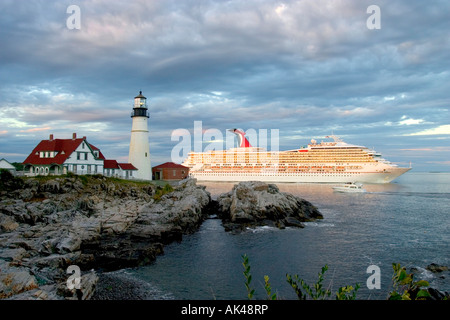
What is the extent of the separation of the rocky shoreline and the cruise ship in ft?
156

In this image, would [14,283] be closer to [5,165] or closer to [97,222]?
[97,222]

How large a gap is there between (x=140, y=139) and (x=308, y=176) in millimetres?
49866

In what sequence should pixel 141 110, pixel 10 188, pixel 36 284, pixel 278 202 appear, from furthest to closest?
pixel 141 110 < pixel 278 202 < pixel 10 188 < pixel 36 284

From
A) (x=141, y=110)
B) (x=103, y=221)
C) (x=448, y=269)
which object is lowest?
(x=448, y=269)

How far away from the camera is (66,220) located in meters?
20.2

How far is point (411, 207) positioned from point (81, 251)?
109ft

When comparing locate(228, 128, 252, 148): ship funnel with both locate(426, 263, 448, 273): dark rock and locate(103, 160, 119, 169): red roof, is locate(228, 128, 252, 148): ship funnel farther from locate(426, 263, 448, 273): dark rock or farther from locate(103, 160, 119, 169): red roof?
locate(426, 263, 448, 273): dark rock

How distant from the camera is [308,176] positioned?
78.6 m

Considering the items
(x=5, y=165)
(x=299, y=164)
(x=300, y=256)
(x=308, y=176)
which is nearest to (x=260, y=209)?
(x=300, y=256)

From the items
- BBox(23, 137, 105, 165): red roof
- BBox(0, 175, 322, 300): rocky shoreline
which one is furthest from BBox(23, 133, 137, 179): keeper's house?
BBox(0, 175, 322, 300): rocky shoreline

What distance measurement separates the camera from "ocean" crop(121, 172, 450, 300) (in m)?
→ 12.7
